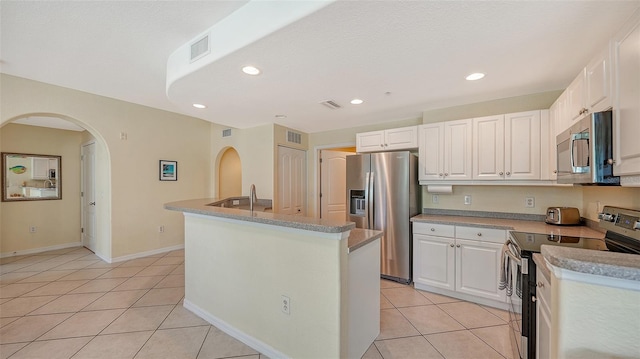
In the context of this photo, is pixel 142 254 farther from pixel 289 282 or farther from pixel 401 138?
pixel 401 138

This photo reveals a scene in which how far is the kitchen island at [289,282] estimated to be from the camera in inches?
61.9

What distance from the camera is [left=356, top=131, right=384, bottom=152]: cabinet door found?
3568 millimetres

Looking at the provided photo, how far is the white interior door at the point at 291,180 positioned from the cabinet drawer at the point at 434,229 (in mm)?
2243

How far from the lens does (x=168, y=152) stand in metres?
4.45

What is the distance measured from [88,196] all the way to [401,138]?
5667 millimetres

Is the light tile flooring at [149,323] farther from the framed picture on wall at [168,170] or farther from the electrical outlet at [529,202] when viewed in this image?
the framed picture on wall at [168,170]

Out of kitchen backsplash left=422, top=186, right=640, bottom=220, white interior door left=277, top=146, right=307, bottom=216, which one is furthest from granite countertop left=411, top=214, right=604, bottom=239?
white interior door left=277, top=146, right=307, bottom=216

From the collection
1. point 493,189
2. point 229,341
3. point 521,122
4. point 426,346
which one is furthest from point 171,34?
point 493,189

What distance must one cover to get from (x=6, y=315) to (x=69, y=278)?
3.09 feet

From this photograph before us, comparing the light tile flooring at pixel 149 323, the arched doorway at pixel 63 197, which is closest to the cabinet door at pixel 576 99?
the light tile flooring at pixel 149 323

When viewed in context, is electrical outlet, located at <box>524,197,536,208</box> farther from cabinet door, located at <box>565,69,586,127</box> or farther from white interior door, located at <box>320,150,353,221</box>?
white interior door, located at <box>320,150,353,221</box>

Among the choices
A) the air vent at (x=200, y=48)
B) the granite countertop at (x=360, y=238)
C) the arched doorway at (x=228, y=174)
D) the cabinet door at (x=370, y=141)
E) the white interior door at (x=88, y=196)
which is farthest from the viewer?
the arched doorway at (x=228, y=174)

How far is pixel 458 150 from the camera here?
116 inches

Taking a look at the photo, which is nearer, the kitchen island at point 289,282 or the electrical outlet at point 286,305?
the kitchen island at point 289,282
